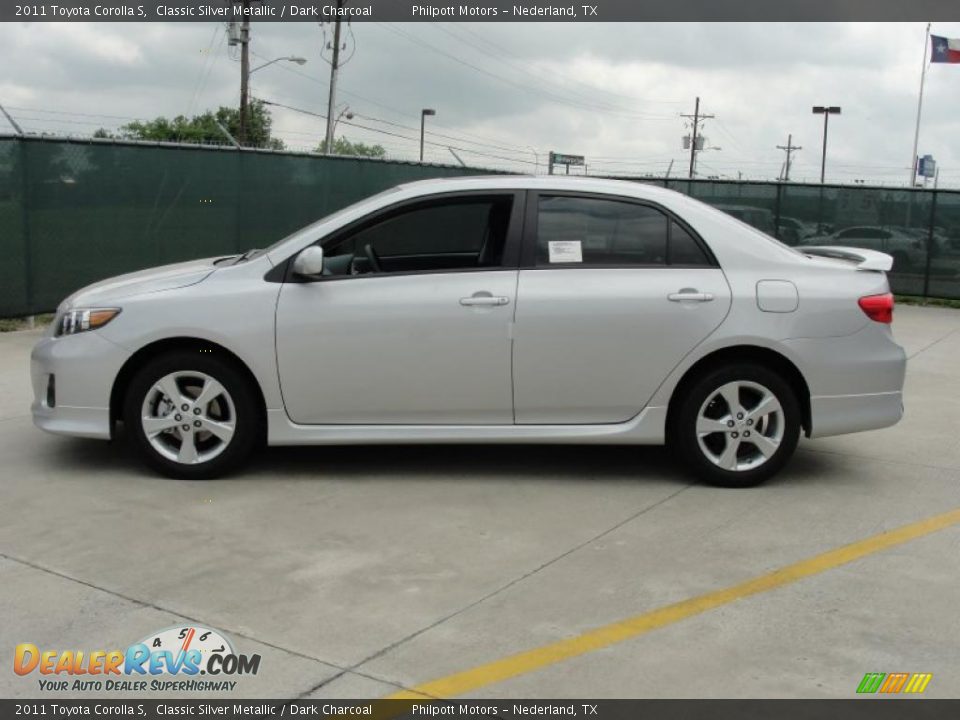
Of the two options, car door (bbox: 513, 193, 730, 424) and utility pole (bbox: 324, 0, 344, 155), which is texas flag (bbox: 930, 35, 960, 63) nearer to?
utility pole (bbox: 324, 0, 344, 155)

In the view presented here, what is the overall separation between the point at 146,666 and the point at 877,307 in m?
4.24

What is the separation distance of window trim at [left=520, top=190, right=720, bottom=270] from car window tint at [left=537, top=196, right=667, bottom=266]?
0.7 inches

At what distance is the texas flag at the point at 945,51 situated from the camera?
3731 cm

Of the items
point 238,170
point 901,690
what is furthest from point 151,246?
point 901,690

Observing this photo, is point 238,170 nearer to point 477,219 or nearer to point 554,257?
point 477,219

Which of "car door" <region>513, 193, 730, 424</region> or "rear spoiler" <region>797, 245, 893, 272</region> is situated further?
"rear spoiler" <region>797, 245, 893, 272</region>

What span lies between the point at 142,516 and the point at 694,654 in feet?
9.32

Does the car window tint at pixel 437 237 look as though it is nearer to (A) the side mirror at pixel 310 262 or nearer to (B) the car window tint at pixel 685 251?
(A) the side mirror at pixel 310 262

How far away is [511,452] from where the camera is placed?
651cm

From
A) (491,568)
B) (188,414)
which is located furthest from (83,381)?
(491,568)

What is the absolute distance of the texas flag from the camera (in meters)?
37.3

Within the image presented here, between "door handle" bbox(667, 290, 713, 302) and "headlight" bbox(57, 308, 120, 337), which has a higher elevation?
"door handle" bbox(667, 290, 713, 302)

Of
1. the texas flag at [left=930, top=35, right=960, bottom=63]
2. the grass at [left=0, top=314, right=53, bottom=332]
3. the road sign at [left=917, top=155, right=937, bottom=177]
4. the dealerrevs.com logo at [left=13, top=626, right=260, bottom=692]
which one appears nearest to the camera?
the dealerrevs.com logo at [left=13, top=626, right=260, bottom=692]

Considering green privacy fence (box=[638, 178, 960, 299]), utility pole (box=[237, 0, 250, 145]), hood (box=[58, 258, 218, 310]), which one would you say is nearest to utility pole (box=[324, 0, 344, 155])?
utility pole (box=[237, 0, 250, 145])
